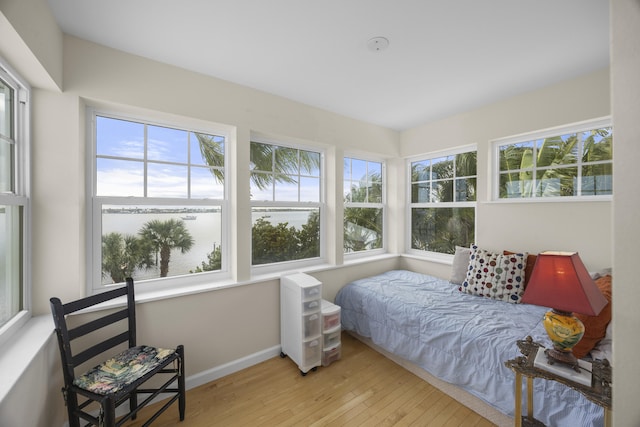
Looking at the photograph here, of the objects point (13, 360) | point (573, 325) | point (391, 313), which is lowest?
point (391, 313)

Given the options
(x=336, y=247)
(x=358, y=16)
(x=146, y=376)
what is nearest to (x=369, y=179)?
(x=336, y=247)

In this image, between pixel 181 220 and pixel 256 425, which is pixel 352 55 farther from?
pixel 256 425

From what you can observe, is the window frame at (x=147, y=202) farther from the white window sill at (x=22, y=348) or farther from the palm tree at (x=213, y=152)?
the white window sill at (x=22, y=348)

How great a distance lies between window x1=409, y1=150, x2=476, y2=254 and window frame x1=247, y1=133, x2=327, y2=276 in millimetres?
1440

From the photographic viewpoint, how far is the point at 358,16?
4.77 feet

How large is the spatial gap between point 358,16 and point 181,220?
1977 millimetres

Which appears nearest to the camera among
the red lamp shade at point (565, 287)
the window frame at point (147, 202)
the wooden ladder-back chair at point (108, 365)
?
the red lamp shade at point (565, 287)

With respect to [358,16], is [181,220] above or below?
below

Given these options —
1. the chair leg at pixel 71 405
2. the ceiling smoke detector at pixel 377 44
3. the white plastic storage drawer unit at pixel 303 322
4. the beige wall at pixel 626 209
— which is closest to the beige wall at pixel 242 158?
the beige wall at pixel 626 209

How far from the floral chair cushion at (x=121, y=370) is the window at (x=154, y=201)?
0.60m

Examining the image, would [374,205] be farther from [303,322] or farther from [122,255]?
[122,255]

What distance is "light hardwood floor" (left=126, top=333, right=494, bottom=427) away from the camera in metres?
1.65

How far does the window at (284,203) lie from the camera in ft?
8.25

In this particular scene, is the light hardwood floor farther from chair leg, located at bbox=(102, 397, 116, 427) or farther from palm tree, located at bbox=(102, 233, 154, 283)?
palm tree, located at bbox=(102, 233, 154, 283)
